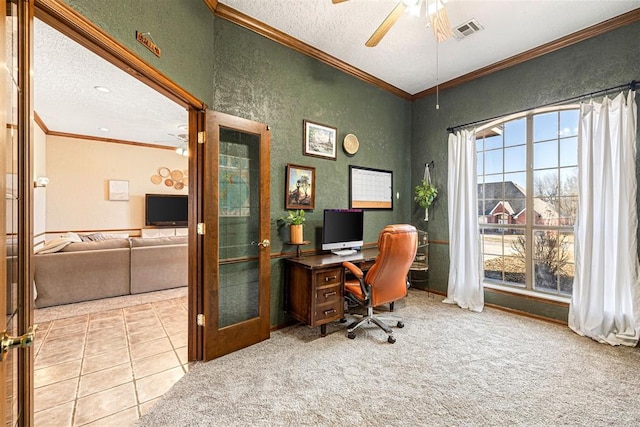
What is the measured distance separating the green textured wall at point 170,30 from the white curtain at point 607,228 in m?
3.74

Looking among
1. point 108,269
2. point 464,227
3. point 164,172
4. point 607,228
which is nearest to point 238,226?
point 108,269

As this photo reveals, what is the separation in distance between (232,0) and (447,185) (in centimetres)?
341

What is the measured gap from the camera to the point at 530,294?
132 inches

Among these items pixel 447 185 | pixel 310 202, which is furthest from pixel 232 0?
pixel 447 185

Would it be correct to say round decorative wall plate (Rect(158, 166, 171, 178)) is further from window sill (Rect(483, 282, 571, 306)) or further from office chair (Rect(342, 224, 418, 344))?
window sill (Rect(483, 282, 571, 306))

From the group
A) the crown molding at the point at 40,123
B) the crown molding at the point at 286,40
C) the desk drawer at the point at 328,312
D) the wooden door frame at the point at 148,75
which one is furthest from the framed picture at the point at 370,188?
the crown molding at the point at 40,123

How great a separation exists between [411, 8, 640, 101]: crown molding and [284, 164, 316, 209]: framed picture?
99.6 inches

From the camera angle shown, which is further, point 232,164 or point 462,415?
point 232,164

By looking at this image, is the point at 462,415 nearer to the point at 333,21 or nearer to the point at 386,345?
the point at 386,345

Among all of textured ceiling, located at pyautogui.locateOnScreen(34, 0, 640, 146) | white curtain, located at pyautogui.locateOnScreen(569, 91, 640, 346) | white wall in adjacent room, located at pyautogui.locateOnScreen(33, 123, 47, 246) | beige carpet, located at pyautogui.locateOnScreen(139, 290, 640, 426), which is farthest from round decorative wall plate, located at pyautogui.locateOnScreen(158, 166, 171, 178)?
white curtain, located at pyautogui.locateOnScreen(569, 91, 640, 346)

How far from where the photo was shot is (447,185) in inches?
161

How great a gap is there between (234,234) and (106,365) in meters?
1.48

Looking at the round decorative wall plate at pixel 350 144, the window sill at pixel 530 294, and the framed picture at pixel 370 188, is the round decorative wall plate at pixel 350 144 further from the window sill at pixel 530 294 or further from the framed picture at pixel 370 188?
the window sill at pixel 530 294

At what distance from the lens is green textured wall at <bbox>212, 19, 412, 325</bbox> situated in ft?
8.89
